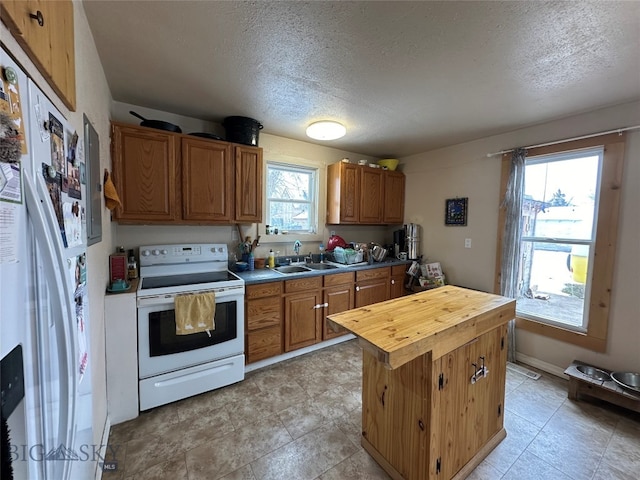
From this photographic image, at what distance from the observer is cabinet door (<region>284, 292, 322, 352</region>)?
270 centimetres

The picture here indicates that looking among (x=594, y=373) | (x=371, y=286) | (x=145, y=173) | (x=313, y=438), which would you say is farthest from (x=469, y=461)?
(x=145, y=173)

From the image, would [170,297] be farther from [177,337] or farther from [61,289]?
[61,289]

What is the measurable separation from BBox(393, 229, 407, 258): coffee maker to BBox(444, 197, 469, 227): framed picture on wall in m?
0.66

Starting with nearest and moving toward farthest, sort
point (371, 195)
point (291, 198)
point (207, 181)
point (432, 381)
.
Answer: point (432, 381), point (207, 181), point (291, 198), point (371, 195)

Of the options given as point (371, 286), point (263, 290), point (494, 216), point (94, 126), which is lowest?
point (371, 286)

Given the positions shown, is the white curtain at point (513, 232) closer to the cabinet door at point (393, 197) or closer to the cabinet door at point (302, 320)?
the cabinet door at point (393, 197)

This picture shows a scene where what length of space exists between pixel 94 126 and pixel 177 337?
156cm

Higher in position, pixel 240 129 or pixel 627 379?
pixel 240 129

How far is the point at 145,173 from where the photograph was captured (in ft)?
7.27

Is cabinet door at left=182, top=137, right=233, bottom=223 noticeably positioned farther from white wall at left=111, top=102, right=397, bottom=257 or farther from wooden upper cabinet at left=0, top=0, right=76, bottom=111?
wooden upper cabinet at left=0, top=0, right=76, bottom=111

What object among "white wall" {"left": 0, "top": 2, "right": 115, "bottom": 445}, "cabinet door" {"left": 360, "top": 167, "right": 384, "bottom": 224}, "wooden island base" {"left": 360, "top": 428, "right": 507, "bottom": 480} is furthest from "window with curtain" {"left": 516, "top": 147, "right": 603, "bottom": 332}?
"white wall" {"left": 0, "top": 2, "right": 115, "bottom": 445}

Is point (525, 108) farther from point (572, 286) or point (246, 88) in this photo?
point (246, 88)

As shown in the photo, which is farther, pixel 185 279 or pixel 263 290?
pixel 263 290

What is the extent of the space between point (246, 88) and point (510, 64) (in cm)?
183
